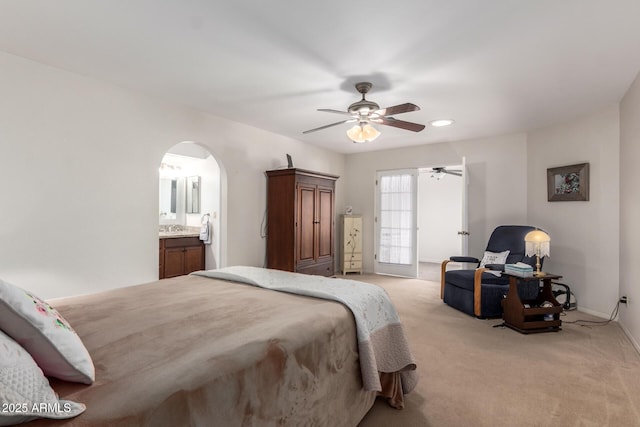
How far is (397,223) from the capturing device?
6.07 m

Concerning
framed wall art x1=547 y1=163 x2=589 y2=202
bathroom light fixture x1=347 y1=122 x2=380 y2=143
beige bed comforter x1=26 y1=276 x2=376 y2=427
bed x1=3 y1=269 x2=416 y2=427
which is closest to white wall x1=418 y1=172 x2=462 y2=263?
framed wall art x1=547 y1=163 x2=589 y2=202

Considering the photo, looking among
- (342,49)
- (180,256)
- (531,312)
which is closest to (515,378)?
(531,312)

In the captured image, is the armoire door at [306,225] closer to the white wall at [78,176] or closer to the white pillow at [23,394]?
the white wall at [78,176]

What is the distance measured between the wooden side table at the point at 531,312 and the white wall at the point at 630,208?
0.56 m

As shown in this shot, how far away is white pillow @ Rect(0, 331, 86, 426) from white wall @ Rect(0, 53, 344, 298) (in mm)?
2384

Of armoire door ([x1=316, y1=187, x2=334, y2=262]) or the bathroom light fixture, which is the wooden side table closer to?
the bathroom light fixture

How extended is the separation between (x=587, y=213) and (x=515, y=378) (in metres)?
2.68

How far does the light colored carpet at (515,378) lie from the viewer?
190 centimetres

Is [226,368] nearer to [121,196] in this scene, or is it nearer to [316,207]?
[121,196]

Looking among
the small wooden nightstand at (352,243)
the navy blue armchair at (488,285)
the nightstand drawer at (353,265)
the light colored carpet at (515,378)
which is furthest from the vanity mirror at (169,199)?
the navy blue armchair at (488,285)

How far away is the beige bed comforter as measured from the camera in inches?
36.6

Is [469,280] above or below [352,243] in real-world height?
below

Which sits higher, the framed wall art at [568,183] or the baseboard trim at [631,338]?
the framed wall art at [568,183]

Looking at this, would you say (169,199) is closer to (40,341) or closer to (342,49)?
(342,49)
